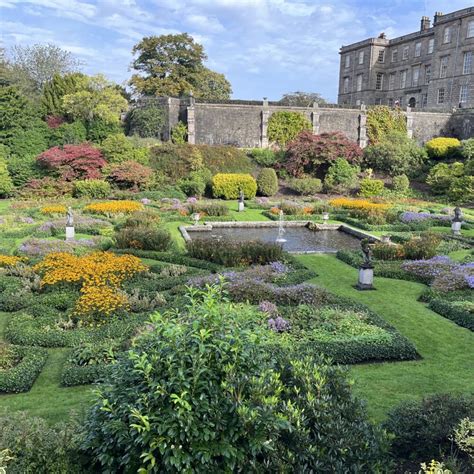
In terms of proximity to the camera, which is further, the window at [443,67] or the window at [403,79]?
the window at [403,79]

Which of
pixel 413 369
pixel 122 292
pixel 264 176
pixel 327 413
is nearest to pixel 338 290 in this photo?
pixel 413 369

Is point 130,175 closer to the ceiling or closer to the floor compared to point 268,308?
closer to the ceiling

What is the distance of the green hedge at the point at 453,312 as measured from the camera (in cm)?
973

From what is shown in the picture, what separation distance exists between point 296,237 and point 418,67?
41.5 meters

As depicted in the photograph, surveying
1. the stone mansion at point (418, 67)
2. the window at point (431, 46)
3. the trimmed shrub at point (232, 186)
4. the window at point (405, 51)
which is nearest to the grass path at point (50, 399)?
the trimmed shrub at point (232, 186)

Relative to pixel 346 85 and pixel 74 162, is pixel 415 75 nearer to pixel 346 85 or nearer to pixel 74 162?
pixel 346 85

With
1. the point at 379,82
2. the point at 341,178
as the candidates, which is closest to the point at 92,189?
the point at 341,178

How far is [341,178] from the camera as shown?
108 ft

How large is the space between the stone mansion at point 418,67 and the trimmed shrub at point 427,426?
4192 cm

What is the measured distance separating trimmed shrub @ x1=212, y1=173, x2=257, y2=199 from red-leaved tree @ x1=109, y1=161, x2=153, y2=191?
14.6ft

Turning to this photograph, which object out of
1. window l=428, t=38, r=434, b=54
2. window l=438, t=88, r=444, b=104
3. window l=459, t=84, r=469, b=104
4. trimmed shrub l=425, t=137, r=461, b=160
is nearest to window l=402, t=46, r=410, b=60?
window l=428, t=38, r=434, b=54

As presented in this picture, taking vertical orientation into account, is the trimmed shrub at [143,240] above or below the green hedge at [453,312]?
above

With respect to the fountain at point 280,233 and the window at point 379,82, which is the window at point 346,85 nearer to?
the window at point 379,82

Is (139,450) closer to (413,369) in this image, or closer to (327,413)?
(327,413)
